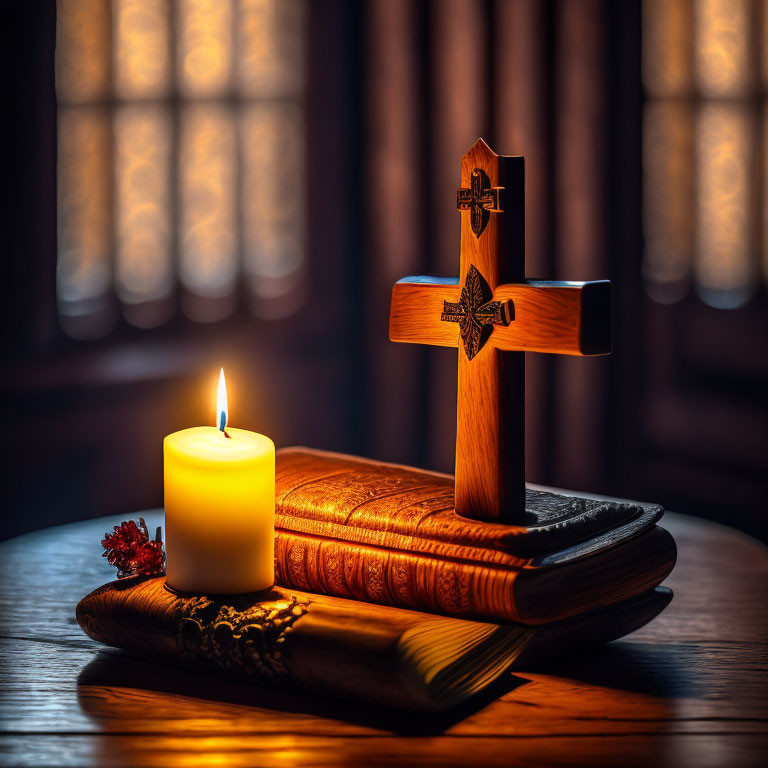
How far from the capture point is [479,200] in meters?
0.91

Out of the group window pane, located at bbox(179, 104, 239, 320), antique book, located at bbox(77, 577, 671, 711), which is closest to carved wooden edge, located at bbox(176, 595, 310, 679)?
antique book, located at bbox(77, 577, 671, 711)

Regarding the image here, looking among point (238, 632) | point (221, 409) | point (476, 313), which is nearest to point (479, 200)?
point (476, 313)

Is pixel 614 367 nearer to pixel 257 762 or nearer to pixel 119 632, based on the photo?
pixel 119 632

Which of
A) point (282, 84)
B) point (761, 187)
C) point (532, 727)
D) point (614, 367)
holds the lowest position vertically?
point (532, 727)

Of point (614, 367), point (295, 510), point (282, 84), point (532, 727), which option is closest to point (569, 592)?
point (532, 727)

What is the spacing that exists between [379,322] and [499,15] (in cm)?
47

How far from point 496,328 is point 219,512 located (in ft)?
0.77

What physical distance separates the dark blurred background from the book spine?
0.81 meters

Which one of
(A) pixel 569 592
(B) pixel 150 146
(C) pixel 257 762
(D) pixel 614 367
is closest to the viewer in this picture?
(C) pixel 257 762

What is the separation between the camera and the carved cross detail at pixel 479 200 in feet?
2.97

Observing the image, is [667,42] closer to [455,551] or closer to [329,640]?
[455,551]

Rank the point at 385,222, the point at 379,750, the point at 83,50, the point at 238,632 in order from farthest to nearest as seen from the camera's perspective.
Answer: the point at 385,222 < the point at 83,50 < the point at 238,632 < the point at 379,750

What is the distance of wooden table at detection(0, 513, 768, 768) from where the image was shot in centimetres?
76

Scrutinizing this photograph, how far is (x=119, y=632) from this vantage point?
0.92m
